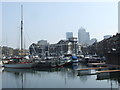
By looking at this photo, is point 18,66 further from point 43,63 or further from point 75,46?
point 75,46

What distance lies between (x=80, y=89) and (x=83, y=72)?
13109 millimetres

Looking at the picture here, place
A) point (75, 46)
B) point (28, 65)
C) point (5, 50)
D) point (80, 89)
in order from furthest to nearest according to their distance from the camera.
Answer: point (75, 46)
point (5, 50)
point (28, 65)
point (80, 89)

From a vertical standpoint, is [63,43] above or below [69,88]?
above

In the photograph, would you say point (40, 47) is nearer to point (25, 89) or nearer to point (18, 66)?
point (18, 66)

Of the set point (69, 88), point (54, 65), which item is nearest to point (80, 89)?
point (69, 88)

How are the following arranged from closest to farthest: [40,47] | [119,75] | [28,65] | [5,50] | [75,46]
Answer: [119,75] < [28,65] < [5,50] < [75,46] < [40,47]

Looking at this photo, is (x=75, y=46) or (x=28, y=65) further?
(x=75, y=46)

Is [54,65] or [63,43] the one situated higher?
[63,43]

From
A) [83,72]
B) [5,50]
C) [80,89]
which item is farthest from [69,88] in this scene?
[5,50]

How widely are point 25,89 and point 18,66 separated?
31.0 meters

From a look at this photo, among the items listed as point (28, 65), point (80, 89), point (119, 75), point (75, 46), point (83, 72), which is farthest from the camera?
point (75, 46)

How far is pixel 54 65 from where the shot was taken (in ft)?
176

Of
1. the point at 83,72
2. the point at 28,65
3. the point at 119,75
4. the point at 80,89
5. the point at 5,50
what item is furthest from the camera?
the point at 5,50

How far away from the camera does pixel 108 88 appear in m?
23.6
